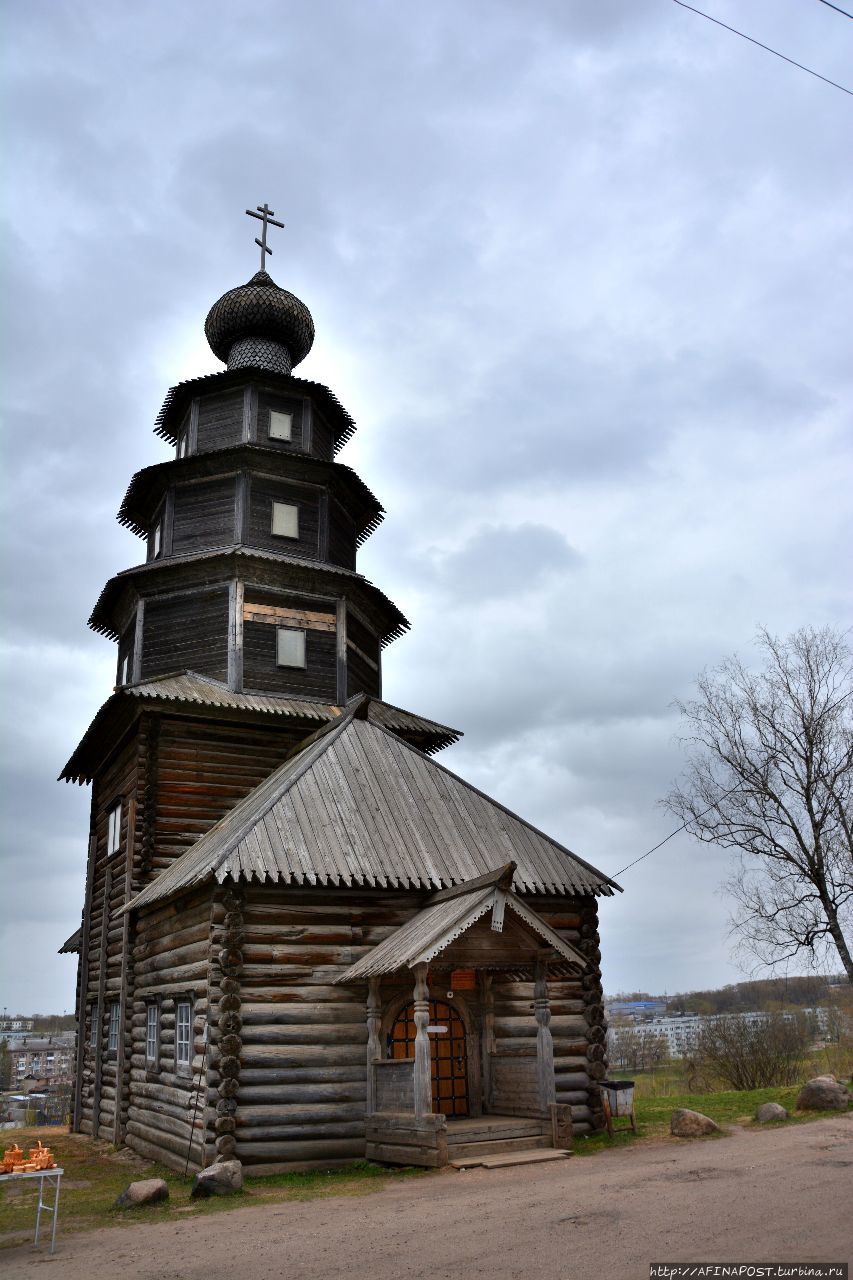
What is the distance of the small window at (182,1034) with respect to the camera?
1510 centimetres

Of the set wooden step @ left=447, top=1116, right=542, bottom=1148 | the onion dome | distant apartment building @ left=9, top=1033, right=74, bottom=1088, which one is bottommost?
distant apartment building @ left=9, top=1033, right=74, bottom=1088

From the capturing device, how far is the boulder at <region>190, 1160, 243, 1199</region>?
11.8 m

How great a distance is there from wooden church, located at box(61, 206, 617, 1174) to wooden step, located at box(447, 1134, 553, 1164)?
0.18 ft

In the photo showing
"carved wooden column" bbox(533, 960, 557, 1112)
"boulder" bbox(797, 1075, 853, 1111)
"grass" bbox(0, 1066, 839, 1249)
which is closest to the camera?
"grass" bbox(0, 1066, 839, 1249)

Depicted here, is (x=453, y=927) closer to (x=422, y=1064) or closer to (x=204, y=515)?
(x=422, y=1064)

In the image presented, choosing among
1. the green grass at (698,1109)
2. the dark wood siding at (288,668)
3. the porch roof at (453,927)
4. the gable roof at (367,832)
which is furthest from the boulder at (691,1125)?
the dark wood siding at (288,668)

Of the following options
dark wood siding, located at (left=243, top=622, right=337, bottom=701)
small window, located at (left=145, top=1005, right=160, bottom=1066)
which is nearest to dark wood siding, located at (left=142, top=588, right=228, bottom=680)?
dark wood siding, located at (left=243, top=622, right=337, bottom=701)

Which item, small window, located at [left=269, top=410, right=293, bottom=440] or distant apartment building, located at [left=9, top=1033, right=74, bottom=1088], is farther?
distant apartment building, located at [left=9, top=1033, right=74, bottom=1088]

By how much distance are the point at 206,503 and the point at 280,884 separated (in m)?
11.6

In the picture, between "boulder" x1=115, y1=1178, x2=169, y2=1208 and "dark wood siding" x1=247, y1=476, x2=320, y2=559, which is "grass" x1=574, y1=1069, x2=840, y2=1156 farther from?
"dark wood siding" x1=247, y1=476, x2=320, y2=559

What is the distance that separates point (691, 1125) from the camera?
48.9 ft

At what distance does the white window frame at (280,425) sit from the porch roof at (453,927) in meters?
13.5

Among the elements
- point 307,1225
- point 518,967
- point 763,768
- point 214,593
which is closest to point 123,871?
point 214,593

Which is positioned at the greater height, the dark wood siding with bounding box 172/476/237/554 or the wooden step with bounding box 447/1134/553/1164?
the dark wood siding with bounding box 172/476/237/554
